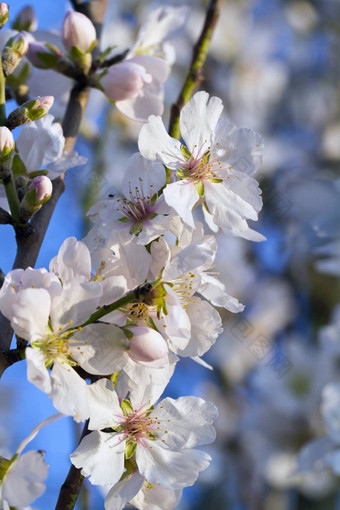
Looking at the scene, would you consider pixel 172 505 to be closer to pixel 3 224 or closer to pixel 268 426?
pixel 3 224

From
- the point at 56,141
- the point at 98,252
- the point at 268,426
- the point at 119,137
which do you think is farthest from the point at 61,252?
the point at 119,137

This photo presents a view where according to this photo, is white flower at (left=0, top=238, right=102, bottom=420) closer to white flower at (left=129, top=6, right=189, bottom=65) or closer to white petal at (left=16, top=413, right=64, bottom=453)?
white petal at (left=16, top=413, right=64, bottom=453)

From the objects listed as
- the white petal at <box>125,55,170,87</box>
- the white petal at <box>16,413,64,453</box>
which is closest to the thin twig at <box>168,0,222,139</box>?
the white petal at <box>125,55,170,87</box>

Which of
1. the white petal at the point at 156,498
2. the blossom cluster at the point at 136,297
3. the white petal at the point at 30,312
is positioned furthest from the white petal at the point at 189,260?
the white petal at the point at 156,498

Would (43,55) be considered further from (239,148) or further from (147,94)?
(239,148)

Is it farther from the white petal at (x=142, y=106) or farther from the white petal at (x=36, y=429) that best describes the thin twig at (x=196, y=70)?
the white petal at (x=36, y=429)

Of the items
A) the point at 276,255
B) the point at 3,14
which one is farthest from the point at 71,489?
the point at 276,255
